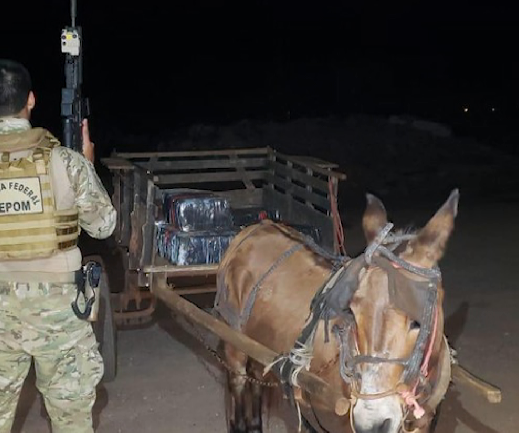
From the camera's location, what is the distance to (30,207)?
380 cm

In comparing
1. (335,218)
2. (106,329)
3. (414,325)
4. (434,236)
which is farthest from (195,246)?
(414,325)

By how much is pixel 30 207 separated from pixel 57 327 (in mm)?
579

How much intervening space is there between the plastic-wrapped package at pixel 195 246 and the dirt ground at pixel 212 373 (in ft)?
3.05

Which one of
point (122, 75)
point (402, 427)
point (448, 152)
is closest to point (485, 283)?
point (402, 427)

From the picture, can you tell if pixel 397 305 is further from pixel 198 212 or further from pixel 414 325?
pixel 198 212

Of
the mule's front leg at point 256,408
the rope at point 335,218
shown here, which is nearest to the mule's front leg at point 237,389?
the mule's front leg at point 256,408

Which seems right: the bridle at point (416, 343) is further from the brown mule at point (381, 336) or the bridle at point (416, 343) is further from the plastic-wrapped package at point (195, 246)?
the plastic-wrapped package at point (195, 246)

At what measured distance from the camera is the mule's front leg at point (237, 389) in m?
5.24

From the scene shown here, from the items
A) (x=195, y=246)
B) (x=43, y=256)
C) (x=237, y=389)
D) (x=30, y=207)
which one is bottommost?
(x=237, y=389)

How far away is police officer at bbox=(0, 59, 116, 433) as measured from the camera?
12.5 feet

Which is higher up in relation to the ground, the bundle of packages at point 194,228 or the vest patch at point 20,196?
the vest patch at point 20,196

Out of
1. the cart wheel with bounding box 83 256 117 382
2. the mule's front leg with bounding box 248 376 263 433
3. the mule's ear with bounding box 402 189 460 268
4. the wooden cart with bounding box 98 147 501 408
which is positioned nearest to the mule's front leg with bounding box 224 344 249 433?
the mule's front leg with bounding box 248 376 263 433

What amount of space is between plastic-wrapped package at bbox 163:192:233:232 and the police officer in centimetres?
312

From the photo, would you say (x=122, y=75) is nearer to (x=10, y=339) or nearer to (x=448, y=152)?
(x=448, y=152)
